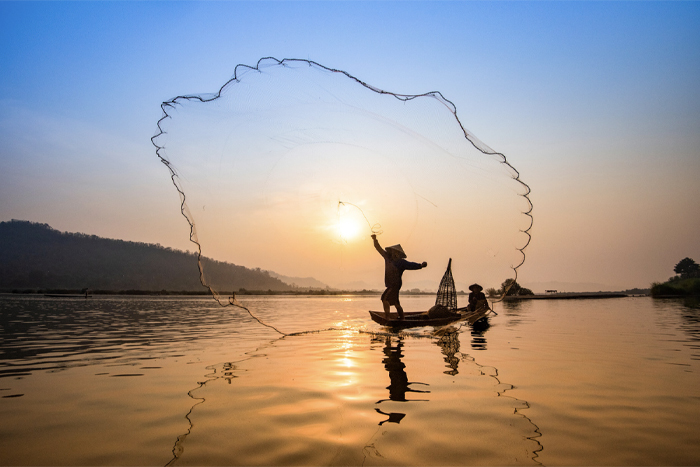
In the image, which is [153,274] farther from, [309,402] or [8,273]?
[309,402]

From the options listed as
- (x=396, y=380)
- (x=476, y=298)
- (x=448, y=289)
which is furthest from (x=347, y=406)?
(x=448, y=289)

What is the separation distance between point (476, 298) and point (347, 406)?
17.2 m

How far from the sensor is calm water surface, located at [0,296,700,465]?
4.67 m

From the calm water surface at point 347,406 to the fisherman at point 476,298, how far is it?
8.81m

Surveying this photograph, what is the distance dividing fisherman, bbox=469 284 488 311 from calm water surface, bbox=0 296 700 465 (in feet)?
28.9

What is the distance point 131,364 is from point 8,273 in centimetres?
19701

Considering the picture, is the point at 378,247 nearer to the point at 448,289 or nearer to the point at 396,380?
the point at 396,380

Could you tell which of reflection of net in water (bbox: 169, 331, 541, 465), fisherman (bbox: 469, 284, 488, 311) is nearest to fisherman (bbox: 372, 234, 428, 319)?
fisherman (bbox: 469, 284, 488, 311)

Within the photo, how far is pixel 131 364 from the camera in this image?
1002 centimetres

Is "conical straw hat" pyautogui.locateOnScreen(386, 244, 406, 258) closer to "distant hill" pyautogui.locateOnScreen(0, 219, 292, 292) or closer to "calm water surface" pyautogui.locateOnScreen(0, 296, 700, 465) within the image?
"calm water surface" pyautogui.locateOnScreen(0, 296, 700, 465)

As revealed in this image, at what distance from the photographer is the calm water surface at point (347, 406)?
4.67 m

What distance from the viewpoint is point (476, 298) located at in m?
22.1

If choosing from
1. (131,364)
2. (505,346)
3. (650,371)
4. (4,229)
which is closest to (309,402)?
(131,364)

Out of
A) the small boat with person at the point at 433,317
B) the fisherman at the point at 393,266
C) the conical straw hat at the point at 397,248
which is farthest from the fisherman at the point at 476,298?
the conical straw hat at the point at 397,248
